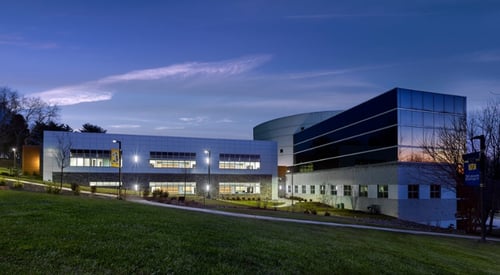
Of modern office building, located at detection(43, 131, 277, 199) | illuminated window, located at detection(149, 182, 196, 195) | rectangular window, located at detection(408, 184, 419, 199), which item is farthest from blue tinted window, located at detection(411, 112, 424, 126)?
illuminated window, located at detection(149, 182, 196, 195)

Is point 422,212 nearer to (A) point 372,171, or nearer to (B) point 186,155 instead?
(A) point 372,171

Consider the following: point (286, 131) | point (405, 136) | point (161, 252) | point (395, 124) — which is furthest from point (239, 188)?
point (161, 252)

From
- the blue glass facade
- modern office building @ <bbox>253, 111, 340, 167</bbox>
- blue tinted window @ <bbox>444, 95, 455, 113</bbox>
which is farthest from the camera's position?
modern office building @ <bbox>253, 111, 340, 167</bbox>

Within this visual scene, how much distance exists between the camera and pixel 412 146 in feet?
130

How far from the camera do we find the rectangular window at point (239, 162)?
6279cm

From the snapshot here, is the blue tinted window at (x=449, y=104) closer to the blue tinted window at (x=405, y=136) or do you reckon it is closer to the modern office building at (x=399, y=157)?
the modern office building at (x=399, y=157)

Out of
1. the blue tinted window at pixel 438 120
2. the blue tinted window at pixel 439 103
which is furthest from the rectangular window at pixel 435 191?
the blue tinted window at pixel 439 103

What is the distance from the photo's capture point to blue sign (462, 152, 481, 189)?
19000mm

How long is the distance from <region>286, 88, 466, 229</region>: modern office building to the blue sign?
17.1 meters

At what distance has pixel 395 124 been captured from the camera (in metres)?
39.9

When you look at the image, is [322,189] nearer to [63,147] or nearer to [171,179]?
[171,179]

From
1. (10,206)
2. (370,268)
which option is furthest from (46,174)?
(370,268)

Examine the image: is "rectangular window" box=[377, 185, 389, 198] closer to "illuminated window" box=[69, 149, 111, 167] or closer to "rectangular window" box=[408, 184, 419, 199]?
"rectangular window" box=[408, 184, 419, 199]

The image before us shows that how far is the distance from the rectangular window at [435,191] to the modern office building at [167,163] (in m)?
29.2
